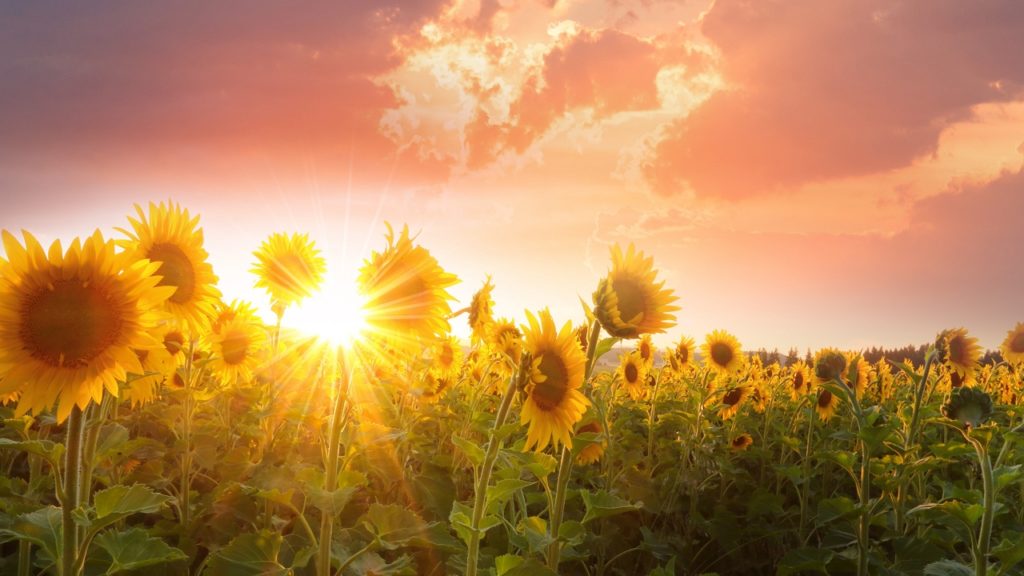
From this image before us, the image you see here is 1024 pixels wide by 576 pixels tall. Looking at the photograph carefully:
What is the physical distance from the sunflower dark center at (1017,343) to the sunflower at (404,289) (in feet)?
37.2

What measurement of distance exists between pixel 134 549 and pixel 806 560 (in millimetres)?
4600

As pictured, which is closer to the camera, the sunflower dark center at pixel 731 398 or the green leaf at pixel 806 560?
the green leaf at pixel 806 560

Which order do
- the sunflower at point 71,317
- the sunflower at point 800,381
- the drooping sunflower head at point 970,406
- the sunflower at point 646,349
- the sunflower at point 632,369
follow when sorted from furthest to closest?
1. the sunflower at point 800,381
2. the sunflower at point 646,349
3. the sunflower at point 632,369
4. the drooping sunflower head at point 970,406
5. the sunflower at point 71,317

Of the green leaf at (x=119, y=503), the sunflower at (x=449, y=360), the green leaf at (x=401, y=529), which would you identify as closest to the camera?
the green leaf at (x=119, y=503)

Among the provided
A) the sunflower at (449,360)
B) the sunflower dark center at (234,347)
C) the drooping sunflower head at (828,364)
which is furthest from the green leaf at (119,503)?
the sunflower at (449,360)

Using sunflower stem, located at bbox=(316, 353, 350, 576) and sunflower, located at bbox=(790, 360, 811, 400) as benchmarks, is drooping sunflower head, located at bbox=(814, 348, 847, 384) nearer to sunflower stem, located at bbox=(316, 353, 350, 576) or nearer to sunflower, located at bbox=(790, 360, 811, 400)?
sunflower, located at bbox=(790, 360, 811, 400)

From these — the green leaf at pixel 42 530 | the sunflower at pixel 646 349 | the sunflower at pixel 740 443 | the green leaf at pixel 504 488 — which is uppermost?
→ the sunflower at pixel 646 349

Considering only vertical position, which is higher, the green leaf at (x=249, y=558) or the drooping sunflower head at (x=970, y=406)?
the drooping sunflower head at (x=970, y=406)

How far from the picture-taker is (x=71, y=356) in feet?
9.41

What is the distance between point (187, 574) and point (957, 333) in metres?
9.45

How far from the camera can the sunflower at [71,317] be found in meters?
2.81

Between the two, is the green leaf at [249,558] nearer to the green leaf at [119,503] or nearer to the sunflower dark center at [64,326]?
the green leaf at [119,503]

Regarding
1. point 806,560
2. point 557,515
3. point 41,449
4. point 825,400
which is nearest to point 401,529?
point 557,515

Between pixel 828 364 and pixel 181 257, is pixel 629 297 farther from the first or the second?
pixel 828 364
